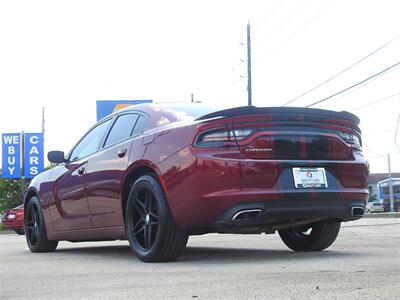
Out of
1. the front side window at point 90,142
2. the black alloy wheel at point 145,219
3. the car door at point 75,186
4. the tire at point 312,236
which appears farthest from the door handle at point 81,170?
the tire at point 312,236

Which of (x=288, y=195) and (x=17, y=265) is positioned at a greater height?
(x=288, y=195)

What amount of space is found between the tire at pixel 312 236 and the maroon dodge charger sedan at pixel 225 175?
0.04 ft

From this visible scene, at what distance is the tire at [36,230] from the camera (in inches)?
285

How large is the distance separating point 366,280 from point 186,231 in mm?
1655

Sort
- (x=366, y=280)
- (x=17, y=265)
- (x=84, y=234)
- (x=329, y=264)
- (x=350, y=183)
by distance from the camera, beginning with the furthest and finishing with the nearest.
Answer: (x=84, y=234) < (x=17, y=265) < (x=350, y=183) < (x=329, y=264) < (x=366, y=280)

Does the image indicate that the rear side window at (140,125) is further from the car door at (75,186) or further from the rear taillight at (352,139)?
the rear taillight at (352,139)

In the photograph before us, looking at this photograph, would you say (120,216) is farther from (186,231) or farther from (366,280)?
(366,280)

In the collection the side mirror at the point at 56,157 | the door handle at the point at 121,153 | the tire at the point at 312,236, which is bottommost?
the tire at the point at 312,236

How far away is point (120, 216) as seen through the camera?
5.60 metres

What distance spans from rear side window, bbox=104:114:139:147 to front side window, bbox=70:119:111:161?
21 cm

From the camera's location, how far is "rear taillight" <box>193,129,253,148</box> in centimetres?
479

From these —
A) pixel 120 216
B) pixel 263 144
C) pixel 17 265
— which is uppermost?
pixel 263 144

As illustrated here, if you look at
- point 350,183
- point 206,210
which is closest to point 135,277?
point 206,210

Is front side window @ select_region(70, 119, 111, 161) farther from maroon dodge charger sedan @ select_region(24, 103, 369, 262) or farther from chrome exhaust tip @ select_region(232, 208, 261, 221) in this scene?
chrome exhaust tip @ select_region(232, 208, 261, 221)
